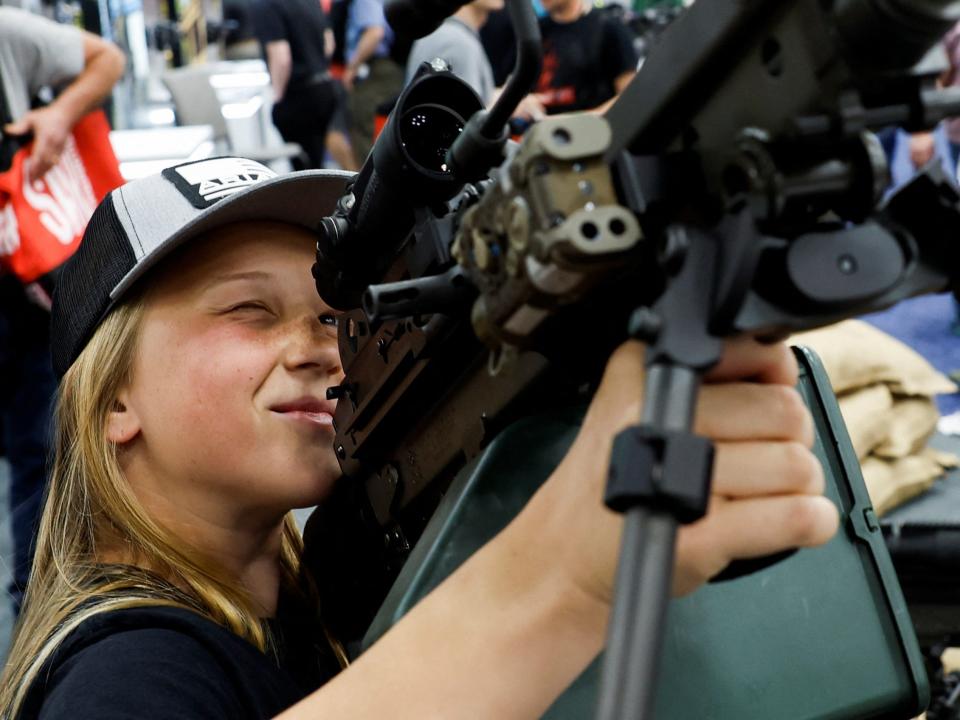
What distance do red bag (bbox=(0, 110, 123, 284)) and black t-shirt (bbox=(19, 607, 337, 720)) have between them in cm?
127

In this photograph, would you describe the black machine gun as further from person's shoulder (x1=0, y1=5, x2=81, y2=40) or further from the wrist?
person's shoulder (x1=0, y1=5, x2=81, y2=40)

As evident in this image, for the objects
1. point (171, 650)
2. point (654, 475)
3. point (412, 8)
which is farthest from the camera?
Answer: point (171, 650)

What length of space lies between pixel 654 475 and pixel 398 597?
0.34 m

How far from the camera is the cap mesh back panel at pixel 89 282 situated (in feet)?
3.78

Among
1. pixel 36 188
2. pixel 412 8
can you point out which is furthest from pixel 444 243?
pixel 36 188

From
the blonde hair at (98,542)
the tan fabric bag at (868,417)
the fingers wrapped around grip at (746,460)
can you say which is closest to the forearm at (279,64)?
the tan fabric bag at (868,417)

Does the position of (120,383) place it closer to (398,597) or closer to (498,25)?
(398,597)

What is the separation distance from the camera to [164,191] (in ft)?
3.88

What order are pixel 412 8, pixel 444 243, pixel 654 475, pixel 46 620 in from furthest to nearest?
1. pixel 46 620
2. pixel 444 243
3. pixel 412 8
4. pixel 654 475

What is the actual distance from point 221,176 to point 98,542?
40 cm

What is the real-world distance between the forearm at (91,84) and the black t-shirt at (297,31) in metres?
2.52

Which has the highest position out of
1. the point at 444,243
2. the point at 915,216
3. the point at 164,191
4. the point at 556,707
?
the point at 915,216

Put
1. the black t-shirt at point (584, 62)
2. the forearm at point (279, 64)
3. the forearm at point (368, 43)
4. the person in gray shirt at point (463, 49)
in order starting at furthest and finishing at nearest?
1. the forearm at point (279, 64)
2. the forearm at point (368, 43)
3. the black t-shirt at point (584, 62)
4. the person in gray shirt at point (463, 49)

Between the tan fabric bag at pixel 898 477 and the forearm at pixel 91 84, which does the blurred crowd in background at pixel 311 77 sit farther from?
the tan fabric bag at pixel 898 477
